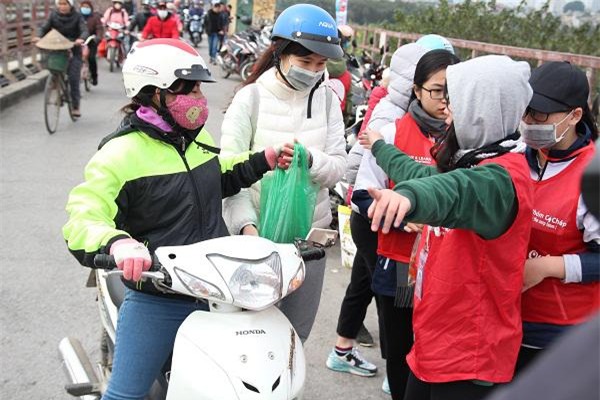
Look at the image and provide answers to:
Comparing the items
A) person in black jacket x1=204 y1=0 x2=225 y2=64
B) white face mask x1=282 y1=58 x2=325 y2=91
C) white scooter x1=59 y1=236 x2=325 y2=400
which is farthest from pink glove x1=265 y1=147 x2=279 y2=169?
person in black jacket x1=204 y1=0 x2=225 y2=64

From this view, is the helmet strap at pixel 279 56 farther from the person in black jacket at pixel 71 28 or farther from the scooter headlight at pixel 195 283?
the person in black jacket at pixel 71 28

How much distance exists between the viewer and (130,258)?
2133 millimetres

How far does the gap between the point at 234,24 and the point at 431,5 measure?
13303mm

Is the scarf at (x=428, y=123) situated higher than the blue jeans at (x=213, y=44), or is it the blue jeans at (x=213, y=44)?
the scarf at (x=428, y=123)

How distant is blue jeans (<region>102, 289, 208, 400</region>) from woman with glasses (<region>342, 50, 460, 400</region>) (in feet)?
3.46

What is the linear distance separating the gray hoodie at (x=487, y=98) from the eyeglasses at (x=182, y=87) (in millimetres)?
989

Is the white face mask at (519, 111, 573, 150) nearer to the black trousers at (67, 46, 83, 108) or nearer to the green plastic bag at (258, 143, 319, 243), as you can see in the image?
the green plastic bag at (258, 143, 319, 243)

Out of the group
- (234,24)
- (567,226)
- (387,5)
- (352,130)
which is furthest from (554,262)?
(234,24)

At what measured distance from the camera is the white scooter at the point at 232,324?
218 centimetres

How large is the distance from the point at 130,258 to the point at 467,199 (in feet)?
3.21

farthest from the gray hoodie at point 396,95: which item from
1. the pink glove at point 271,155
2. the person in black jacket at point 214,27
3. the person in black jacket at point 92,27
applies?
the person in black jacket at point 214,27

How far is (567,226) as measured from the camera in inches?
98.6

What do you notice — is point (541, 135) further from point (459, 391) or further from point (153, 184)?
point (153, 184)

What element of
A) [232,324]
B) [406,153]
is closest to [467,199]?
[232,324]
